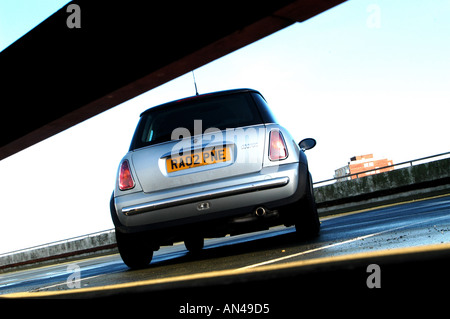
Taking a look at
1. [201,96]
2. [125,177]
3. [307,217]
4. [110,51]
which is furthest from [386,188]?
[110,51]

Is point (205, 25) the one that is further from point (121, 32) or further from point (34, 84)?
point (34, 84)

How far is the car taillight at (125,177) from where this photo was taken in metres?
5.25

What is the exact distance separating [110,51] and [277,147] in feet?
8.52

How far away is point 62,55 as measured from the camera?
3.01 meters

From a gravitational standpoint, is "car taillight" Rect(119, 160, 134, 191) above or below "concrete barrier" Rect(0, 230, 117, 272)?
above

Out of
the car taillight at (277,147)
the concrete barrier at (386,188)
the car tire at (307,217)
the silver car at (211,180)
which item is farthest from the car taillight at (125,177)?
Result: the concrete barrier at (386,188)

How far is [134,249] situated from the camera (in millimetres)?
5715

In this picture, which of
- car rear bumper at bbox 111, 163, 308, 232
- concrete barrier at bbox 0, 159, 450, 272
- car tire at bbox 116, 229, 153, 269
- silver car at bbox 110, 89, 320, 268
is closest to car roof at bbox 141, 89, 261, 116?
silver car at bbox 110, 89, 320, 268

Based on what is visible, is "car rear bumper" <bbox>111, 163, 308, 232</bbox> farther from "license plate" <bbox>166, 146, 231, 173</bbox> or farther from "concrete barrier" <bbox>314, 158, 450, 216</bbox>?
"concrete barrier" <bbox>314, 158, 450, 216</bbox>

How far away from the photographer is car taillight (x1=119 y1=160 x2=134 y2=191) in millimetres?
5254

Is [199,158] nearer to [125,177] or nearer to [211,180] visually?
[211,180]

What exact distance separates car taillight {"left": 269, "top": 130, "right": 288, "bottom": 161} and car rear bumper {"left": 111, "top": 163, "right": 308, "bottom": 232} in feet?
0.32

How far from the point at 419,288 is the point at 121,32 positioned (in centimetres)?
181
